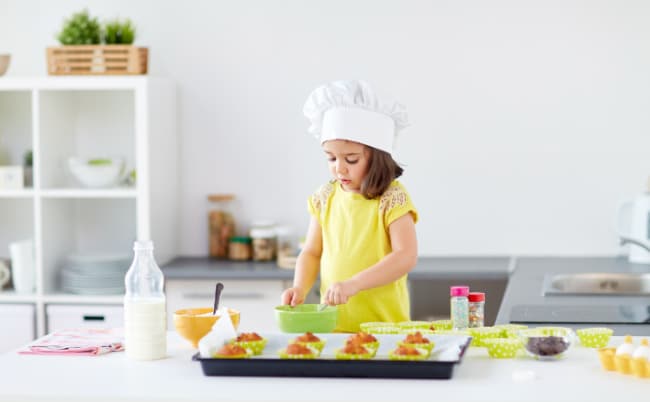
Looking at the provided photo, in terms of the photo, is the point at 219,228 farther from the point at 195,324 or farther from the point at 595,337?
the point at 595,337

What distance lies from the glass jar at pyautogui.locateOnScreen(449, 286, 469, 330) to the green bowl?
0.87 feet

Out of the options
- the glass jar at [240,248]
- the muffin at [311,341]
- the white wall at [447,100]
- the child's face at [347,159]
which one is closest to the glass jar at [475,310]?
the muffin at [311,341]

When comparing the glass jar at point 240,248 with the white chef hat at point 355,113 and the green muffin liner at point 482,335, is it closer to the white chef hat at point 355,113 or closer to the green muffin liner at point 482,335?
the white chef hat at point 355,113

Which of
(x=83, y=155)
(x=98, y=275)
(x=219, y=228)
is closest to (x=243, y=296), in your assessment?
(x=219, y=228)

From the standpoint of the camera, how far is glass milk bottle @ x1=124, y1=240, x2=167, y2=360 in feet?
6.87

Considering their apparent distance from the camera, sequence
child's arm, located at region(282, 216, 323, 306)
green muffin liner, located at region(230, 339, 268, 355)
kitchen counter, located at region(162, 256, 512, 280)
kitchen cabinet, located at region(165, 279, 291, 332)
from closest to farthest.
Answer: green muffin liner, located at region(230, 339, 268, 355)
child's arm, located at region(282, 216, 323, 306)
kitchen counter, located at region(162, 256, 512, 280)
kitchen cabinet, located at region(165, 279, 291, 332)

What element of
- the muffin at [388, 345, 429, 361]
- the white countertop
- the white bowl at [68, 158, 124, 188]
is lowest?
the white countertop

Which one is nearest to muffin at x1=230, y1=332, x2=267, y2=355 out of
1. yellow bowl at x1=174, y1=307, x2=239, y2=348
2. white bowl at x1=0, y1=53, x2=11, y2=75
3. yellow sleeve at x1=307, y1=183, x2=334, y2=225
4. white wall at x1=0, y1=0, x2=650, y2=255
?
yellow bowl at x1=174, y1=307, x2=239, y2=348

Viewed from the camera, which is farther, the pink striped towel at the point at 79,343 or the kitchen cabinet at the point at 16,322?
the kitchen cabinet at the point at 16,322

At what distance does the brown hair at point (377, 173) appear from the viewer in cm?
280

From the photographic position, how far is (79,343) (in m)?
2.27

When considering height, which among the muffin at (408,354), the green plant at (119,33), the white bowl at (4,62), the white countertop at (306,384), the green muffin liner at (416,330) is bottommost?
the white countertop at (306,384)

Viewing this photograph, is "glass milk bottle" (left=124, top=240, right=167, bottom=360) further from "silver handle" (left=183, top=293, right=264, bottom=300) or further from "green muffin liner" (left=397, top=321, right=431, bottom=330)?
"silver handle" (left=183, top=293, right=264, bottom=300)

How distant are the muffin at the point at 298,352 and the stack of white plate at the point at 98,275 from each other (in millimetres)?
2327
